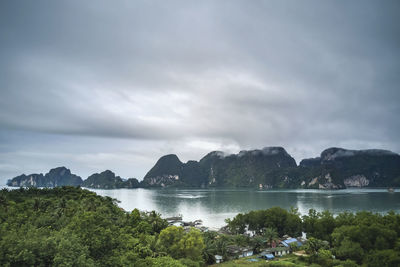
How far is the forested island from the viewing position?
535 inches

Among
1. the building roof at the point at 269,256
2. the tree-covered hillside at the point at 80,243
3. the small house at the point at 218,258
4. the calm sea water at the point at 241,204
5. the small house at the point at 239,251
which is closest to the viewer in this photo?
the tree-covered hillside at the point at 80,243

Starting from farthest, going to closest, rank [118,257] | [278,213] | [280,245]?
[278,213], [280,245], [118,257]

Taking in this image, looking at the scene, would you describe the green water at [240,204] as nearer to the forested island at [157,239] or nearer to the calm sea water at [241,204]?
the calm sea water at [241,204]

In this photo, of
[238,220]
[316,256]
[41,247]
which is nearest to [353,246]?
[316,256]

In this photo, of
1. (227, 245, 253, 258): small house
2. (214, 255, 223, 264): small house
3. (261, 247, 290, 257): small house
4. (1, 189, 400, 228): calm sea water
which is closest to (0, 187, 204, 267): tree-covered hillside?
(214, 255, 223, 264): small house

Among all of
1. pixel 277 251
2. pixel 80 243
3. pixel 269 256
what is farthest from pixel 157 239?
pixel 277 251

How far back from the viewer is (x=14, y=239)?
44.8 feet

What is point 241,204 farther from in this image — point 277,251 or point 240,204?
point 277,251

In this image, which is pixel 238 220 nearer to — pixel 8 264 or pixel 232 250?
pixel 232 250

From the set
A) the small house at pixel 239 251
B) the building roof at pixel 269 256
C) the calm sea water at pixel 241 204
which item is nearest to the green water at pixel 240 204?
the calm sea water at pixel 241 204

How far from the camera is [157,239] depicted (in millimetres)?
29219

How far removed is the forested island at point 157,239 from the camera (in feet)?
44.5

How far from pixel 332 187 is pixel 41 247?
205980mm

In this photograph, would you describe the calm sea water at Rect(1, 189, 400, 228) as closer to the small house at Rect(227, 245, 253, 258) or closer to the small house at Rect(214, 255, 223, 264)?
the small house at Rect(227, 245, 253, 258)
